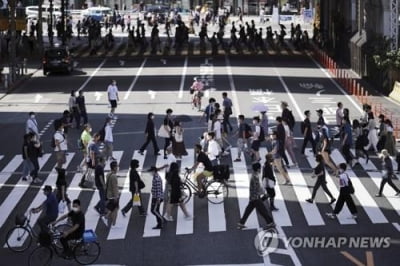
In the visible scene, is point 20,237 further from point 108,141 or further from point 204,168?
point 108,141

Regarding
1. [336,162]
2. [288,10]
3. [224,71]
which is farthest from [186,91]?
[288,10]

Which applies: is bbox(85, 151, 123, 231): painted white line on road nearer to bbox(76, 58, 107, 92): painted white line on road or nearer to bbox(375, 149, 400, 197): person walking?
bbox(375, 149, 400, 197): person walking

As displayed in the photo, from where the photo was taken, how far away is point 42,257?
20938mm

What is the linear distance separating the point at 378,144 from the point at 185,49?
137 feet

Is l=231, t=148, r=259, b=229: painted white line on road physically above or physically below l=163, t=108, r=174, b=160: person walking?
below

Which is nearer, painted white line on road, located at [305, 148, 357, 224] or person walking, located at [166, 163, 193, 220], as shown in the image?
person walking, located at [166, 163, 193, 220]

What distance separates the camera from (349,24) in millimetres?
69250

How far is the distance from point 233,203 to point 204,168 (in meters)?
1.19

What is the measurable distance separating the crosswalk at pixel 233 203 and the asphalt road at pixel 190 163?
3cm

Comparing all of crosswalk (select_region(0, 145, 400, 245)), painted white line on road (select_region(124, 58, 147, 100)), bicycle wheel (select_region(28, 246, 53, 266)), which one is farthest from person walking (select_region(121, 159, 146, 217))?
painted white line on road (select_region(124, 58, 147, 100))

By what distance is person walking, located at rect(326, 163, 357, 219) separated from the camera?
24.0 metres

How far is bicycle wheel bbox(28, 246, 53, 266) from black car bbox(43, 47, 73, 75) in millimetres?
37600

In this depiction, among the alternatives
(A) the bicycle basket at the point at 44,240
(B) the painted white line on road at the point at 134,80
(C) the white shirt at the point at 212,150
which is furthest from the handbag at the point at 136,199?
(B) the painted white line on road at the point at 134,80

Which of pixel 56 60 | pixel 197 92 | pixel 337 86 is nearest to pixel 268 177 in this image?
pixel 197 92
